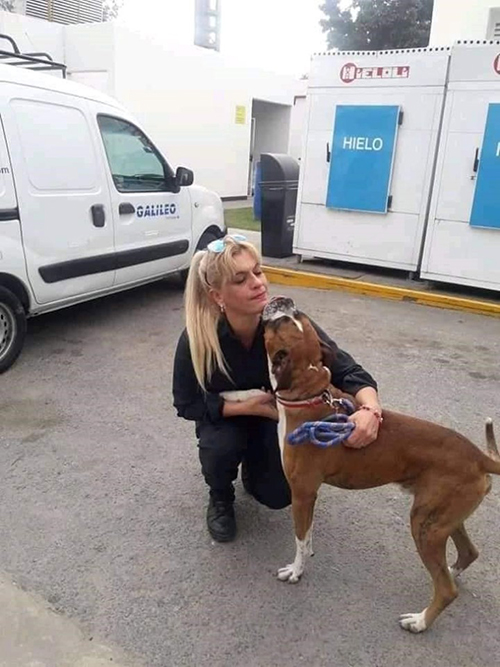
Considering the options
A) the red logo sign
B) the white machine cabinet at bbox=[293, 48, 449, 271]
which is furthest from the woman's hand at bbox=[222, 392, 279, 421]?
the red logo sign

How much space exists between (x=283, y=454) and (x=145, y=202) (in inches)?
155

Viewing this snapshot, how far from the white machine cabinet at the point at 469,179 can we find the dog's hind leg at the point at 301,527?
509 cm

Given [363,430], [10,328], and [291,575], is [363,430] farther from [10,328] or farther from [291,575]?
[10,328]

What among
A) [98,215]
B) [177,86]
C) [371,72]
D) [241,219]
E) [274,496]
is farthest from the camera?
[177,86]

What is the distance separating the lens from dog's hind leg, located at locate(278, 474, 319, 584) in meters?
2.26

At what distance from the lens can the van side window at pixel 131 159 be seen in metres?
5.28

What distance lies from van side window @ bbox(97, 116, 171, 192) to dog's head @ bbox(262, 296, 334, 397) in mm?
3630

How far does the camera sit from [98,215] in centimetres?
505

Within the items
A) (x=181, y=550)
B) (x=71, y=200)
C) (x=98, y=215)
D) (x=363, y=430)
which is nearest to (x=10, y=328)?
(x=71, y=200)

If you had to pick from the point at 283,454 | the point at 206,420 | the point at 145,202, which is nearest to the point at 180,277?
the point at 145,202

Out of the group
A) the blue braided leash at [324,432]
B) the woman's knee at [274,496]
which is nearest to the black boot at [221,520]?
the woman's knee at [274,496]

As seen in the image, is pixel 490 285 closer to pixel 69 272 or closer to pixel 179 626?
pixel 69 272

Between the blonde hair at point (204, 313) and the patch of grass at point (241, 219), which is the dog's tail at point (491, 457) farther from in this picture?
the patch of grass at point (241, 219)

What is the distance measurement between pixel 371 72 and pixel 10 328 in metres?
4.99
